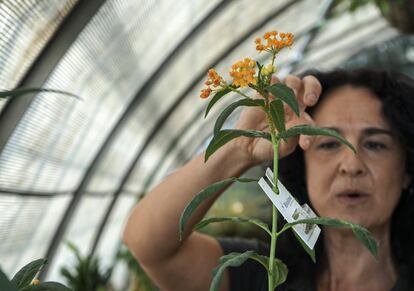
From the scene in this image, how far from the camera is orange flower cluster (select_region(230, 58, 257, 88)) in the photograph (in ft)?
3.51

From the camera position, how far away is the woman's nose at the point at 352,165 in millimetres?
1805

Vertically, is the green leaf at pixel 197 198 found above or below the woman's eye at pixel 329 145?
below

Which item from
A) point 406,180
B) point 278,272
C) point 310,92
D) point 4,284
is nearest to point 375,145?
point 406,180

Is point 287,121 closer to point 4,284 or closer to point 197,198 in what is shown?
point 197,198

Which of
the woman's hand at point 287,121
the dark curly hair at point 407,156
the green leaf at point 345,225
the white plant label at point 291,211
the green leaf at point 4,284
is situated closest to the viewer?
the green leaf at point 4,284

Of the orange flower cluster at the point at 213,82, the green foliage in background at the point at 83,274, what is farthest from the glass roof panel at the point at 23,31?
the green foliage in background at the point at 83,274

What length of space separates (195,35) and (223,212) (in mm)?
2590

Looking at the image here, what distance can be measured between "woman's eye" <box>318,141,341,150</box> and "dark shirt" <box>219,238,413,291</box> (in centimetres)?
37

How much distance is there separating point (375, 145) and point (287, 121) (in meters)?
0.45

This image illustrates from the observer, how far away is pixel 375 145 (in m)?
1.90

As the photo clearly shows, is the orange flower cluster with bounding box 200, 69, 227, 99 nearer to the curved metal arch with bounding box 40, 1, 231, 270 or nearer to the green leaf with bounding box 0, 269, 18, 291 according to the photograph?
the green leaf with bounding box 0, 269, 18, 291

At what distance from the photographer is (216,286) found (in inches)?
39.1

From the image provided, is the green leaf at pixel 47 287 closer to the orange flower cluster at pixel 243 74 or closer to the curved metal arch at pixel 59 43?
the orange flower cluster at pixel 243 74

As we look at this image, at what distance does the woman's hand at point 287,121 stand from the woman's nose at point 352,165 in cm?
19
